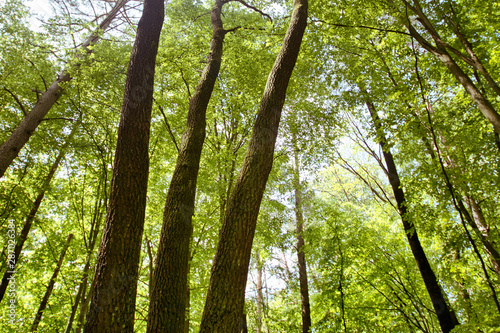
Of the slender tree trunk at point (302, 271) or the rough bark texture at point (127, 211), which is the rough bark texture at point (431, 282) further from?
the rough bark texture at point (127, 211)

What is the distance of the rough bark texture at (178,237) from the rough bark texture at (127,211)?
39 cm

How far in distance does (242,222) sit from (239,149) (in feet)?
17.9

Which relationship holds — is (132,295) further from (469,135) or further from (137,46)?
(469,135)

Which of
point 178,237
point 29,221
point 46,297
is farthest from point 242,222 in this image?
point 46,297

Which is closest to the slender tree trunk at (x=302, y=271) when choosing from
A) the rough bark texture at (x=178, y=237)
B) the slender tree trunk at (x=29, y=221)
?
the rough bark texture at (x=178, y=237)

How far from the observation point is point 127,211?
2467 mm

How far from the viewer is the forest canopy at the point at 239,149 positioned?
8.82 feet

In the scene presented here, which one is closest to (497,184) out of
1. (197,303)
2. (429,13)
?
(429,13)

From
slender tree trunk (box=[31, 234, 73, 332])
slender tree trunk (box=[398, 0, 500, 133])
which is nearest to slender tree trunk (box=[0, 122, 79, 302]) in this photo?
slender tree trunk (box=[31, 234, 73, 332])

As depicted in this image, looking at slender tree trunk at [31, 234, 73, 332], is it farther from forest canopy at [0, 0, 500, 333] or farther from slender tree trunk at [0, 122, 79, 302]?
slender tree trunk at [0, 122, 79, 302]

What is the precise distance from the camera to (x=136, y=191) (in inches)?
102

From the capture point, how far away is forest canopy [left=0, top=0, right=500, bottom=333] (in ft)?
8.82

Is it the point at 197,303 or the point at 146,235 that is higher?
the point at 146,235

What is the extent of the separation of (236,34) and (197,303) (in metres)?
8.87
